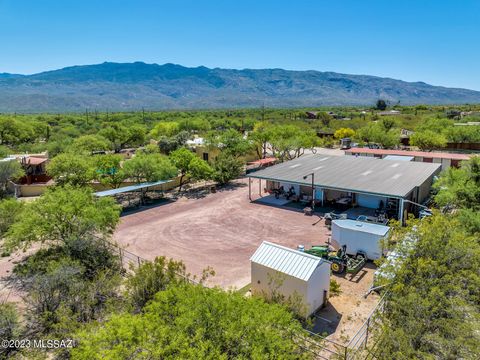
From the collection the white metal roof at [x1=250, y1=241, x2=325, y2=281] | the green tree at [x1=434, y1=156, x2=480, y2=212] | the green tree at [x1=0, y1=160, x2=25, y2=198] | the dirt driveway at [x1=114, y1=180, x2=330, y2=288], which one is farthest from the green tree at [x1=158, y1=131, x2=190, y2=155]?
the white metal roof at [x1=250, y1=241, x2=325, y2=281]

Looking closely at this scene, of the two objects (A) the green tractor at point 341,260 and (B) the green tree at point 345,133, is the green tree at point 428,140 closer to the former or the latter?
(B) the green tree at point 345,133

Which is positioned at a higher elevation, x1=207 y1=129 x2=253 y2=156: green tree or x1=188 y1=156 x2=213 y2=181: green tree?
x1=207 y1=129 x2=253 y2=156: green tree

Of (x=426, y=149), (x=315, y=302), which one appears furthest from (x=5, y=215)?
(x=426, y=149)

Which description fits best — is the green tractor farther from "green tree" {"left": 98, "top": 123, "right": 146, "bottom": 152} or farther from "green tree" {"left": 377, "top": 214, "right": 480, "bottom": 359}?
"green tree" {"left": 98, "top": 123, "right": 146, "bottom": 152}

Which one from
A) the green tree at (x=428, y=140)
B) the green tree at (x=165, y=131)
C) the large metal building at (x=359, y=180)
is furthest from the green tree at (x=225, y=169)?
the green tree at (x=165, y=131)

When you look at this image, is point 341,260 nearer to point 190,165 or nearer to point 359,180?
point 359,180

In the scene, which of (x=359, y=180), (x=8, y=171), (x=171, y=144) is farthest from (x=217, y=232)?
(x=171, y=144)

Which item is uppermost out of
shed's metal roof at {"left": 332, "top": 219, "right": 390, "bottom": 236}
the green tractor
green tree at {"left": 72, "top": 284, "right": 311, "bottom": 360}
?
green tree at {"left": 72, "top": 284, "right": 311, "bottom": 360}
